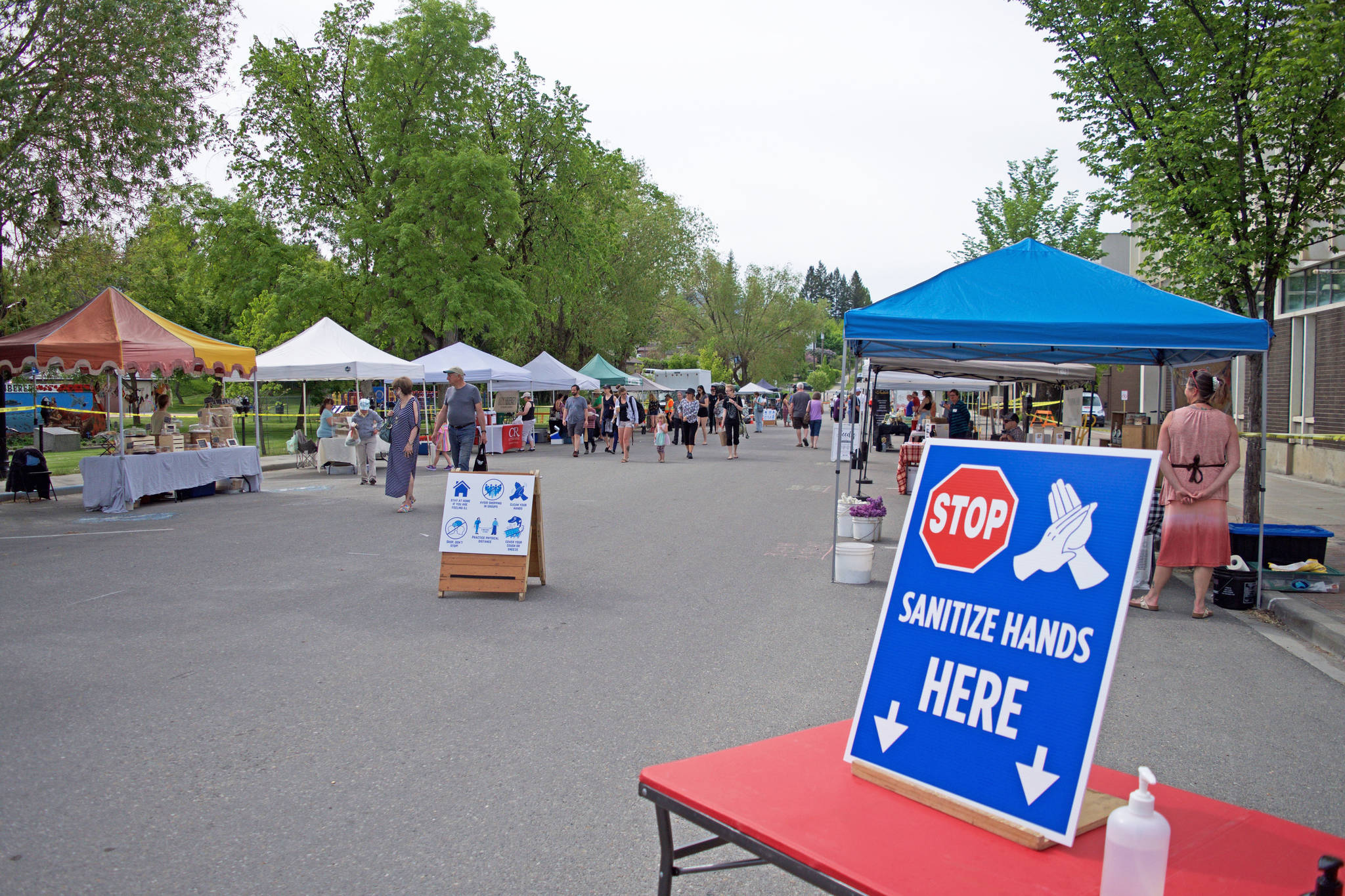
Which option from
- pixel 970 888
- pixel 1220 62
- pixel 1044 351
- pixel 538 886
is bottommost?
pixel 538 886

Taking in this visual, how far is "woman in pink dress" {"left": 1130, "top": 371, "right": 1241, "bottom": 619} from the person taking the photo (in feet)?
24.3

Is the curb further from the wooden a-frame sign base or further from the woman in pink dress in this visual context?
the wooden a-frame sign base

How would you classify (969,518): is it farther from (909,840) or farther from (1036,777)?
(909,840)

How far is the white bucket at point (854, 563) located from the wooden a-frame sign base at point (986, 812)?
244 inches

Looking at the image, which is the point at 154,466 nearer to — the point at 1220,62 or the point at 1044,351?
the point at 1044,351

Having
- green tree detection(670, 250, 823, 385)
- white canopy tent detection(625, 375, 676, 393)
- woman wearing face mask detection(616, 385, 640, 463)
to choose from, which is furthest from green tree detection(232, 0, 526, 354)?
green tree detection(670, 250, 823, 385)

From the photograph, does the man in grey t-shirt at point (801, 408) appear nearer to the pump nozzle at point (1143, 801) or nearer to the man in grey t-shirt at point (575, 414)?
the man in grey t-shirt at point (575, 414)

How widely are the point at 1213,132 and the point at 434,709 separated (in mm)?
10024

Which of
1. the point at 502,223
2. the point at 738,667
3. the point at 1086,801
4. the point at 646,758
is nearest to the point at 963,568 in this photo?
the point at 1086,801

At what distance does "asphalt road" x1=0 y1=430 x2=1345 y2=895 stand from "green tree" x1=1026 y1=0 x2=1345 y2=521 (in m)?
4.38

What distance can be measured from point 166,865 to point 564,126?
34.6 meters

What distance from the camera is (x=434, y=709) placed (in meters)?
5.13

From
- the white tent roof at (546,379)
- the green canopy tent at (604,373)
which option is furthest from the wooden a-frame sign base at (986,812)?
the green canopy tent at (604,373)

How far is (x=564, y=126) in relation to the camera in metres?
35.1
